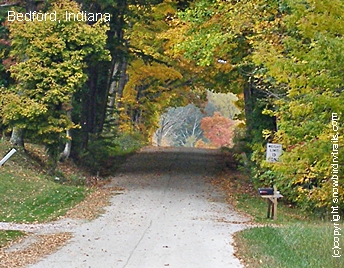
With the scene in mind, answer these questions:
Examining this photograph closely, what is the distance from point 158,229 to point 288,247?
164 inches

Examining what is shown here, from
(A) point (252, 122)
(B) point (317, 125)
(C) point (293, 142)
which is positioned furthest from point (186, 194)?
(B) point (317, 125)

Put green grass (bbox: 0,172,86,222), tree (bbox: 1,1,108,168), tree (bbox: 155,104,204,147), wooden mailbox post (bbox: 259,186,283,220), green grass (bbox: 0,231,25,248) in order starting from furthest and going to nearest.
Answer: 1. tree (bbox: 155,104,204,147)
2. tree (bbox: 1,1,108,168)
3. wooden mailbox post (bbox: 259,186,283,220)
4. green grass (bbox: 0,172,86,222)
5. green grass (bbox: 0,231,25,248)

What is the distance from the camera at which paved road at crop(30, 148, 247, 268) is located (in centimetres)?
1293

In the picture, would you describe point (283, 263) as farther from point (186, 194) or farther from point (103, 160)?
point (103, 160)

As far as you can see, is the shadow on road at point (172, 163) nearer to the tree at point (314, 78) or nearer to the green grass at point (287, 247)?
the green grass at point (287, 247)

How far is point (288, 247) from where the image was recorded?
45.4 ft

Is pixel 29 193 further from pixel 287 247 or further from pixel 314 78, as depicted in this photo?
pixel 314 78

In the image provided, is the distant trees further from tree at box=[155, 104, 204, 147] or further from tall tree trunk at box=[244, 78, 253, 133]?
tall tree trunk at box=[244, 78, 253, 133]

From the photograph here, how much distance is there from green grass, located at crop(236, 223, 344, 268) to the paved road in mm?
437

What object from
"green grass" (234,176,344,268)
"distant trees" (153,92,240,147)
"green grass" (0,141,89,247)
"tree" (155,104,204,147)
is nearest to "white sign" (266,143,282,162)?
"green grass" (234,176,344,268)

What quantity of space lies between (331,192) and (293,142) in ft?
4.84

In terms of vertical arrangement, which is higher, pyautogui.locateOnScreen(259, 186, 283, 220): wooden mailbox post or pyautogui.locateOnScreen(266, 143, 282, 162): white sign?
pyautogui.locateOnScreen(266, 143, 282, 162): white sign

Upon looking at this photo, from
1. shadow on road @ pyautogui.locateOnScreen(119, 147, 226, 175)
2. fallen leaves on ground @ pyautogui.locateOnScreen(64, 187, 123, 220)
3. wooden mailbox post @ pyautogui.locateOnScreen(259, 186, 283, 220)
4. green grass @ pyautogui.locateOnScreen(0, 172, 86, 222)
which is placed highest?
wooden mailbox post @ pyautogui.locateOnScreen(259, 186, 283, 220)

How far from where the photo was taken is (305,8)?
1166cm
